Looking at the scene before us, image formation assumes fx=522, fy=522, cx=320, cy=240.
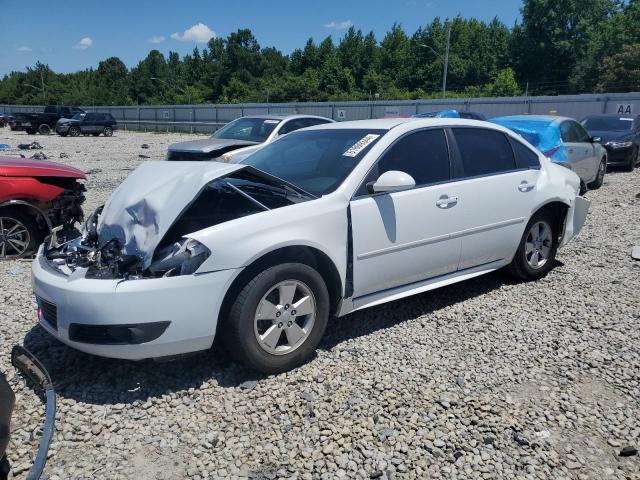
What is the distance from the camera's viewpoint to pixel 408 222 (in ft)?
13.2

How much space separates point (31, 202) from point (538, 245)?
222 inches

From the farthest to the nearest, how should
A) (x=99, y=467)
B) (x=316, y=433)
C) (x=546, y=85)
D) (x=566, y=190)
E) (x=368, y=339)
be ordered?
(x=546, y=85) < (x=566, y=190) < (x=368, y=339) < (x=316, y=433) < (x=99, y=467)

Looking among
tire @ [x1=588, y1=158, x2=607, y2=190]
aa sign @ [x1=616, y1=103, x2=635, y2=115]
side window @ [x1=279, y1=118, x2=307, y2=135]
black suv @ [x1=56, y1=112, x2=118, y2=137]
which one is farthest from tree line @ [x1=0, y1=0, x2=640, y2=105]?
side window @ [x1=279, y1=118, x2=307, y2=135]

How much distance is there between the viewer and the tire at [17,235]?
602cm

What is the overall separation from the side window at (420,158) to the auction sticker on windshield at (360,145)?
0.61 feet

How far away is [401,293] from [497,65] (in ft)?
240

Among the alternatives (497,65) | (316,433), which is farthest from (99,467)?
(497,65)

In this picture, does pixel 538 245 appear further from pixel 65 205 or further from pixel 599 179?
pixel 599 179

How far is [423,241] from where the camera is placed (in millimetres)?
4141

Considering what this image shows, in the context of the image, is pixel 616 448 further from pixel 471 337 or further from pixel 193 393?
pixel 193 393

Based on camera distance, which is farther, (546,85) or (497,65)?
(497,65)

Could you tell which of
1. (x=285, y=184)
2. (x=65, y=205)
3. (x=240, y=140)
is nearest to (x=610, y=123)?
(x=240, y=140)

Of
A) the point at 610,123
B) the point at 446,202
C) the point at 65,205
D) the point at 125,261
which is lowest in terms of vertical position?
the point at 65,205

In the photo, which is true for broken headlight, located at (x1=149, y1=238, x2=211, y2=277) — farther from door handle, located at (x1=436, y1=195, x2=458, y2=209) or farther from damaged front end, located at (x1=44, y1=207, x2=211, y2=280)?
door handle, located at (x1=436, y1=195, x2=458, y2=209)
